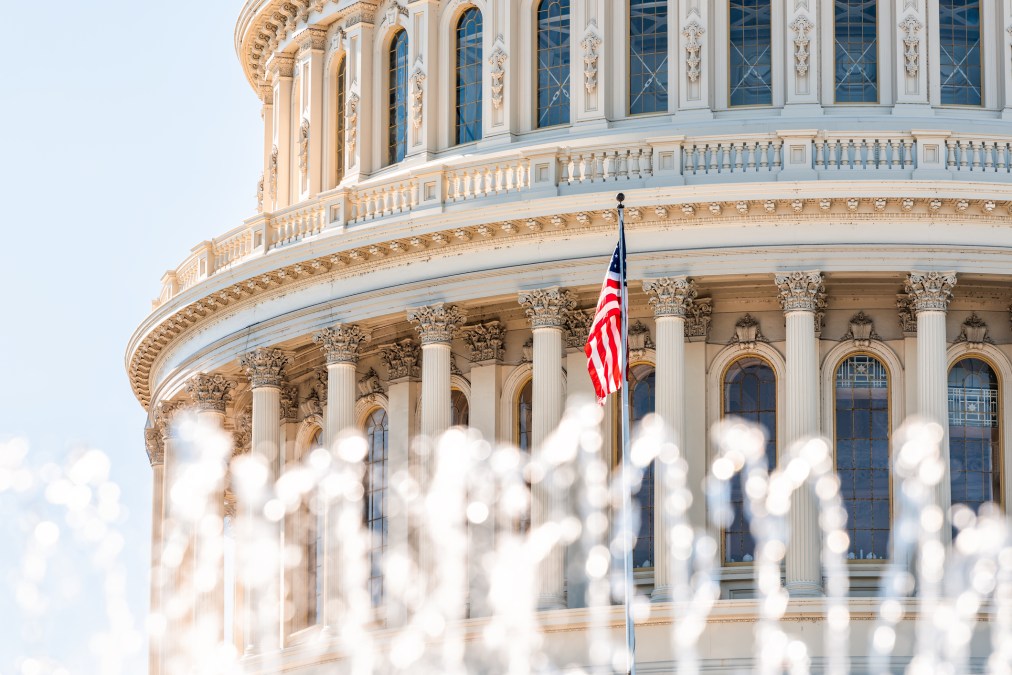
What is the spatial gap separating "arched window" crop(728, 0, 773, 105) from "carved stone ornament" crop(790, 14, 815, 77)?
2.25ft

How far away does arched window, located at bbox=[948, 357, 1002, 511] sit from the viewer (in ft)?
190

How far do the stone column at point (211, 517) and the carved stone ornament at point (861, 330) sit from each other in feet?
46.6

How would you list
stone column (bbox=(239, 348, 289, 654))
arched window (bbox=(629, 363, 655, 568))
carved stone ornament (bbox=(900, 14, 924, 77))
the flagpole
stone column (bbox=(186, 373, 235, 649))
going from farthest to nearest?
1. stone column (bbox=(186, 373, 235, 649))
2. stone column (bbox=(239, 348, 289, 654))
3. carved stone ornament (bbox=(900, 14, 924, 77))
4. arched window (bbox=(629, 363, 655, 568))
5. the flagpole

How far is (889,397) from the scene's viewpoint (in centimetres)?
5800

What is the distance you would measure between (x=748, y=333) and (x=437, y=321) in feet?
19.6

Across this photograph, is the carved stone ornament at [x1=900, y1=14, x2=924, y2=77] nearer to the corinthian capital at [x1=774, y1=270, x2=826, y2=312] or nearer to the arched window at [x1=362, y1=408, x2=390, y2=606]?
the corinthian capital at [x1=774, y1=270, x2=826, y2=312]

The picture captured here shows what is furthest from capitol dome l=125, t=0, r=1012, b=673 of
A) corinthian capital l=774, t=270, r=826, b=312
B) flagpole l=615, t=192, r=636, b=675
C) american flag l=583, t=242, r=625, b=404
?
american flag l=583, t=242, r=625, b=404

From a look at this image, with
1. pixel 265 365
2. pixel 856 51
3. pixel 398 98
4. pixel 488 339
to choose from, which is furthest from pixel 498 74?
pixel 265 365

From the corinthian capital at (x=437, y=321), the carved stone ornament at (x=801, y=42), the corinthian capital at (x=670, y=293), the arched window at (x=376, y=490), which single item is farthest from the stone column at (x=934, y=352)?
the arched window at (x=376, y=490)

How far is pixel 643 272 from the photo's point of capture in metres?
57.0

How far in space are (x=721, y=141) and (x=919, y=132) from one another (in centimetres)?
A: 370

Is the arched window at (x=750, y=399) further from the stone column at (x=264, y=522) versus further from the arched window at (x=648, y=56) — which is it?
the stone column at (x=264, y=522)

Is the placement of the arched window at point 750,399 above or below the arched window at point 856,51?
below

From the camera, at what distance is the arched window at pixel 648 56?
60906 millimetres
